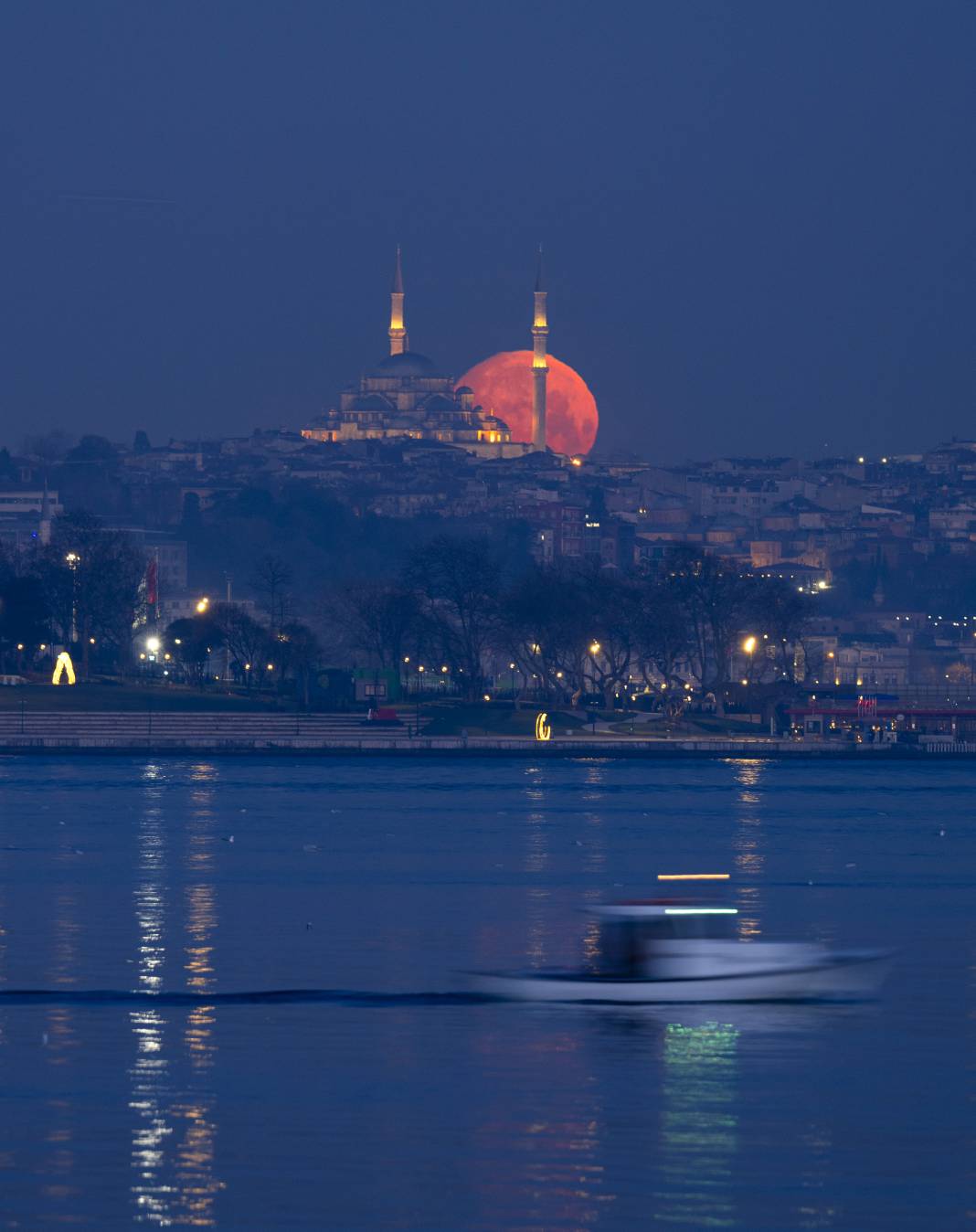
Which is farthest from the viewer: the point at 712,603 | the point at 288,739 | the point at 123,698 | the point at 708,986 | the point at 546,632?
the point at 712,603

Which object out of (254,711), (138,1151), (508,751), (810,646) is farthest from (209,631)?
(138,1151)

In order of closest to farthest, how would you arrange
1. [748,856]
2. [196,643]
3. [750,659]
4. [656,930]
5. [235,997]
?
[656,930] < [235,997] < [748,856] < [196,643] < [750,659]

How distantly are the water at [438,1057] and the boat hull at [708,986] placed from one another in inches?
10.3

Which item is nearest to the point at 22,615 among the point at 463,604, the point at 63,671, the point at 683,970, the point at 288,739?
the point at 63,671

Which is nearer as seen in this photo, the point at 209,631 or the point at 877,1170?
the point at 877,1170

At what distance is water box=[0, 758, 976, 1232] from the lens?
1612 cm

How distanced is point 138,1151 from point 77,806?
1400 inches

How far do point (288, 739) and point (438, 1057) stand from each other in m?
52.5

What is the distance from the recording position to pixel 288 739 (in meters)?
73.2

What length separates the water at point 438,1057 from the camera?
1612 centimetres

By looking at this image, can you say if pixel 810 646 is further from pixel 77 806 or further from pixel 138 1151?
pixel 138 1151

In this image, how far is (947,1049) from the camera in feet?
69.9

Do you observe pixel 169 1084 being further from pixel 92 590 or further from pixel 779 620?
pixel 779 620

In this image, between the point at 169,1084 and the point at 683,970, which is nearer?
the point at 169,1084
